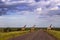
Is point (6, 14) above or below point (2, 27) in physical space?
above

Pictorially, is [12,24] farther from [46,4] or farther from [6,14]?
[46,4]

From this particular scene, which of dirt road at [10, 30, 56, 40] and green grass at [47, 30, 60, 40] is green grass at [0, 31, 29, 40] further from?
green grass at [47, 30, 60, 40]

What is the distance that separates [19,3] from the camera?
595 cm

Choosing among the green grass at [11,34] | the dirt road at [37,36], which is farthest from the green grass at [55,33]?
the green grass at [11,34]

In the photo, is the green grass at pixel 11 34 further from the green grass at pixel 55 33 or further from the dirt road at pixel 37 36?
the green grass at pixel 55 33

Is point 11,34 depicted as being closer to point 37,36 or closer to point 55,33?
point 37,36

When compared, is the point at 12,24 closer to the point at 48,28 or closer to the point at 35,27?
the point at 35,27

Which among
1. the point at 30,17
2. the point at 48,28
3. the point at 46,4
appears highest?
the point at 46,4

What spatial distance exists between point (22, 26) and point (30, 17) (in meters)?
0.36

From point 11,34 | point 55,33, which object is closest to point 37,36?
point 55,33

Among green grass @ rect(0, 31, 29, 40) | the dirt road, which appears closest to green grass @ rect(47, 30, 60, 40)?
the dirt road

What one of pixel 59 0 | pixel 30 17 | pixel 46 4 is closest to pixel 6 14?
pixel 30 17

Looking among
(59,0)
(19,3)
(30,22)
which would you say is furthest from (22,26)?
(59,0)

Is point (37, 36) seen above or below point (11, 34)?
below
